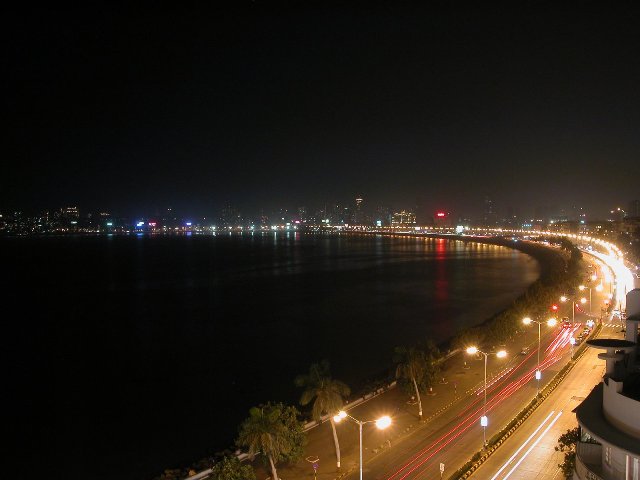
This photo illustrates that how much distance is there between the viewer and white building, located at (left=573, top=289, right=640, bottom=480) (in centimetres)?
456

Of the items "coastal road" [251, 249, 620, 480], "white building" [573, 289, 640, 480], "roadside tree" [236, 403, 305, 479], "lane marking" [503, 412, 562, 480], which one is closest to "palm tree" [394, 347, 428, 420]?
"coastal road" [251, 249, 620, 480]

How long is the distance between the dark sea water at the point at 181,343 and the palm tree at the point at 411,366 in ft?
13.7

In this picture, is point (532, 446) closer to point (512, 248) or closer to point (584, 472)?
point (584, 472)

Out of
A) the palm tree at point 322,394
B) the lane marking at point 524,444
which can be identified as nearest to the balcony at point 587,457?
the lane marking at point 524,444

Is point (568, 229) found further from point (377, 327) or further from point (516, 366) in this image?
point (516, 366)

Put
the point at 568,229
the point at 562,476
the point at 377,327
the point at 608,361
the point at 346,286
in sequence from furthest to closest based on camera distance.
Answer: the point at 568,229, the point at 346,286, the point at 377,327, the point at 562,476, the point at 608,361

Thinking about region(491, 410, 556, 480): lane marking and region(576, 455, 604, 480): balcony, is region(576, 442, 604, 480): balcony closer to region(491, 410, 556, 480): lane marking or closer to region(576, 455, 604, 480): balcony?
region(576, 455, 604, 480): balcony

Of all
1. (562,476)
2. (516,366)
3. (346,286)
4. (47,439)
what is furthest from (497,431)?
(346,286)

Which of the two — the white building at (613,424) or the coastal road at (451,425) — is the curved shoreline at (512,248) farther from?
the white building at (613,424)

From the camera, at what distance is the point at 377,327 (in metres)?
25.6

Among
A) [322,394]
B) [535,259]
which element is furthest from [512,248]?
[322,394]

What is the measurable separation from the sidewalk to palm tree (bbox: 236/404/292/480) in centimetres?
88

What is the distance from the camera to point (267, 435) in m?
8.60

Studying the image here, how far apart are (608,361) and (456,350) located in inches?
482
